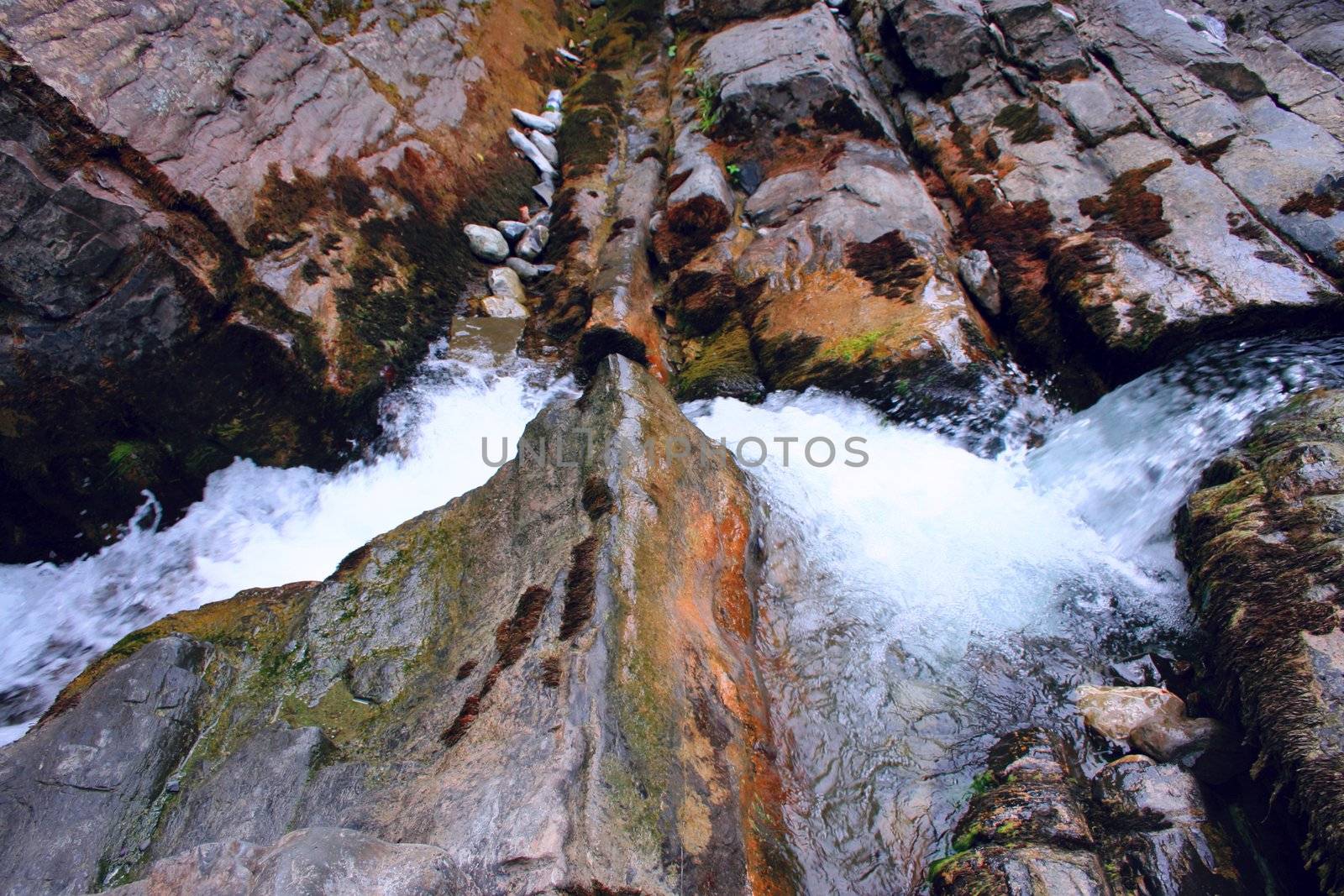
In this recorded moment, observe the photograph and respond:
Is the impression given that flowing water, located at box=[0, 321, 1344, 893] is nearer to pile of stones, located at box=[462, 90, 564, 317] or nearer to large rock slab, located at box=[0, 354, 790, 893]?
large rock slab, located at box=[0, 354, 790, 893]

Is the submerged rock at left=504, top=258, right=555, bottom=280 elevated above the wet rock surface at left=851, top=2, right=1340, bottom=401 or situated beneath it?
situated beneath

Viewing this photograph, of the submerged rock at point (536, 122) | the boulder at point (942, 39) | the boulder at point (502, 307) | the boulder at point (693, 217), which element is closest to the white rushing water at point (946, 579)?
the boulder at point (693, 217)

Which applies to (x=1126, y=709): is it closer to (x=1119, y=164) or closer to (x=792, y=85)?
(x=1119, y=164)

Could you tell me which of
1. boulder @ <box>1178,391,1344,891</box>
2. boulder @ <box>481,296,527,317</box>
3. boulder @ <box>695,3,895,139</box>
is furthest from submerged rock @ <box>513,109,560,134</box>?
boulder @ <box>1178,391,1344,891</box>

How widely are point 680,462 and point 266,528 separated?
3.74m

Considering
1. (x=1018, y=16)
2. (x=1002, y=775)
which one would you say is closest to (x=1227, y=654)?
(x=1002, y=775)

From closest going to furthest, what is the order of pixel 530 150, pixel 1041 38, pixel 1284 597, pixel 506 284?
pixel 1284 597 < pixel 506 284 < pixel 1041 38 < pixel 530 150

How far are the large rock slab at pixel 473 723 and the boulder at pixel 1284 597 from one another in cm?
244

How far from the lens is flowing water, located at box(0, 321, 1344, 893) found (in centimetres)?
368

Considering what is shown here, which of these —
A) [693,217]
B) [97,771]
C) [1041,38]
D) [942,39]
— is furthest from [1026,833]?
[1041,38]

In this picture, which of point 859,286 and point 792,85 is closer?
point 859,286

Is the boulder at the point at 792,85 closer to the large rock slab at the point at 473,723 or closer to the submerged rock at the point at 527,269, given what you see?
the submerged rock at the point at 527,269

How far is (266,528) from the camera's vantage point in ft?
18.1

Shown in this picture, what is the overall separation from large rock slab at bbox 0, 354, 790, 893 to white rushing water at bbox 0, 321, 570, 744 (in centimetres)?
121
